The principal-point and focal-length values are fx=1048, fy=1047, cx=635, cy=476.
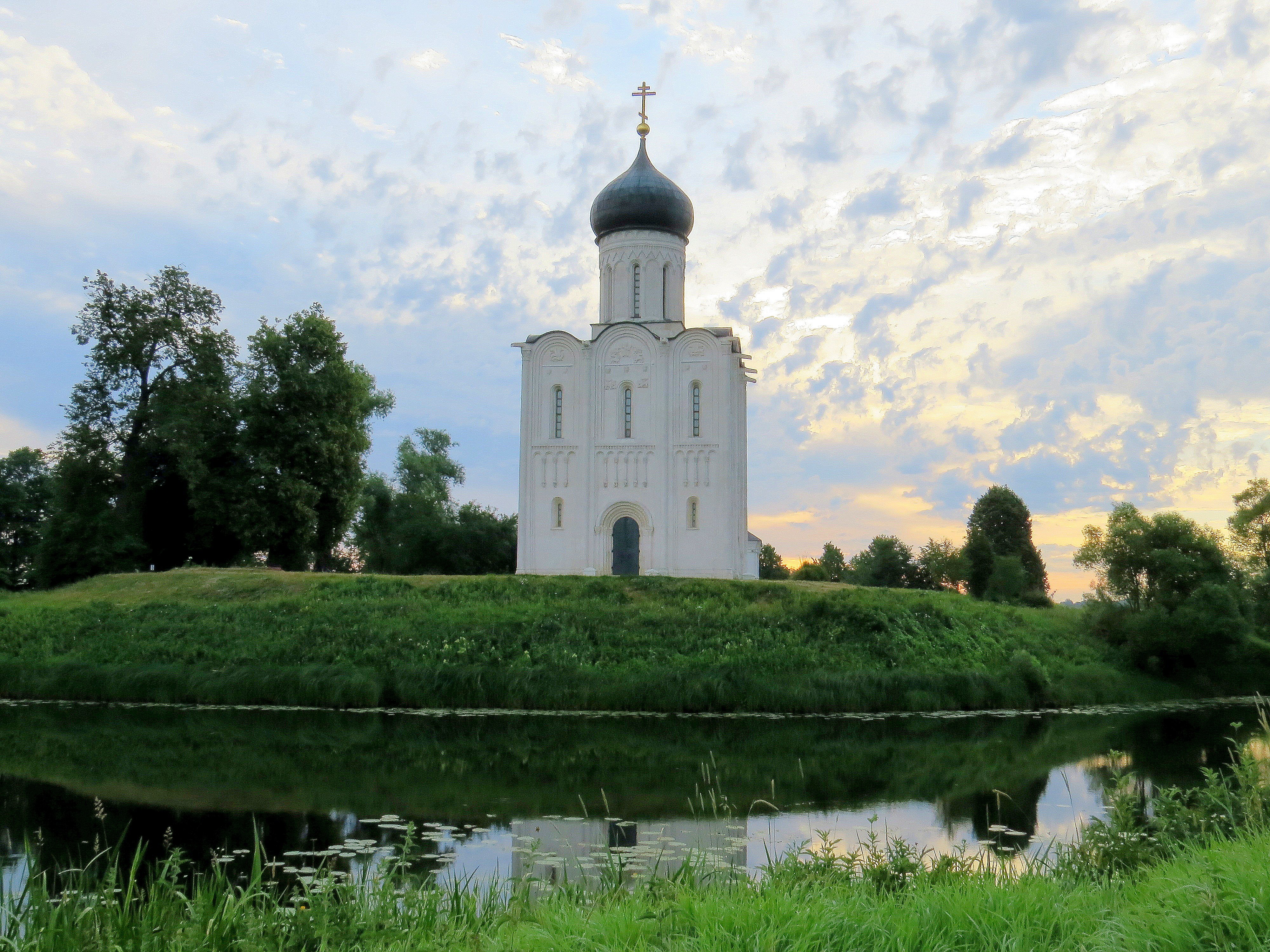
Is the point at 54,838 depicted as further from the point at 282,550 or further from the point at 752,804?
the point at 282,550

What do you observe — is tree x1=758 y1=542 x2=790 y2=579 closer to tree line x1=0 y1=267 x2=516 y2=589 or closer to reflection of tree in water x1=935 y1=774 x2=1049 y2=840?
tree line x1=0 y1=267 x2=516 y2=589

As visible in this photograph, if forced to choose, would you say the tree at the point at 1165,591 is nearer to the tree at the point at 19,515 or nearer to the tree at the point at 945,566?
the tree at the point at 945,566

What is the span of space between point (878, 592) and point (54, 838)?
19.9 m

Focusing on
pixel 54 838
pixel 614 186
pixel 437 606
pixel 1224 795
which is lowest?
pixel 54 838

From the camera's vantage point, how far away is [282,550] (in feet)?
113

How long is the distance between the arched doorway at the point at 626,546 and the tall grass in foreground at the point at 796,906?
2397 cm

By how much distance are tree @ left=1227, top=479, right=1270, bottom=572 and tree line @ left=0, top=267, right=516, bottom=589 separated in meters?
34.1

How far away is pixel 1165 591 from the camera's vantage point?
2586 centimetres

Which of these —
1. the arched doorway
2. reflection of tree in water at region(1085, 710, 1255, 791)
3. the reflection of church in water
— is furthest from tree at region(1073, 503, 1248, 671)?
the reflection of church in water

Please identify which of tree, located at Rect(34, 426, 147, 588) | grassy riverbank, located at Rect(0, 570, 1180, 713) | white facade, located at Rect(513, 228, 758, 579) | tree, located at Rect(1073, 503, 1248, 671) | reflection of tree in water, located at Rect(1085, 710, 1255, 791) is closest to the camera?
reflection of tree in water, located at Rect(1085, 710, 1255, 791)

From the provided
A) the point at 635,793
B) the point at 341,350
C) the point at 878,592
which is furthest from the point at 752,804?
the point at 341,350

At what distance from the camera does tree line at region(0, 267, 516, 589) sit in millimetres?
32781

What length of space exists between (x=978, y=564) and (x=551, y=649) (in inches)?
885

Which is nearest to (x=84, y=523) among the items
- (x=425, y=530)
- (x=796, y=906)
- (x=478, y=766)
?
(x=425, y=530)
